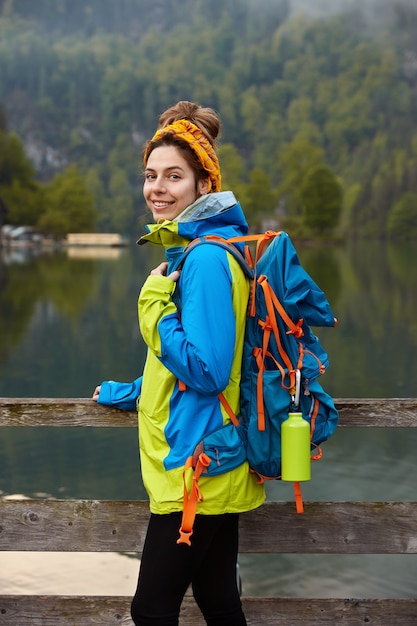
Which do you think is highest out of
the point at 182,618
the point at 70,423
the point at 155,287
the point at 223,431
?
the point at 155,287

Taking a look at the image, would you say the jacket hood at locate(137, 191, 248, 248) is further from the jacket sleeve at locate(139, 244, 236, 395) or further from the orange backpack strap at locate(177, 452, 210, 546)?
the orange backpack strap at locate(177, 452, 210, 546)

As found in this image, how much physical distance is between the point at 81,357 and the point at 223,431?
1834cm

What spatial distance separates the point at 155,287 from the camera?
224 cm

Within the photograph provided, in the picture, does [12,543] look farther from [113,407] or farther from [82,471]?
[82,471]

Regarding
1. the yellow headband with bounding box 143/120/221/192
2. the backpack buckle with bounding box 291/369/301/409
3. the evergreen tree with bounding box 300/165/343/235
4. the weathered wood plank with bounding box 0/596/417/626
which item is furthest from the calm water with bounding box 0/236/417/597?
A: the evergreen tree with bounding box 300/165/343/235

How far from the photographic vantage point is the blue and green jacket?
216 centimetres

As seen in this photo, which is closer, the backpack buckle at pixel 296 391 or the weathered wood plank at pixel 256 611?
the backpack buckle at pixel 296 391

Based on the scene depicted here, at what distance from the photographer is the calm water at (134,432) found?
6824 millimetres

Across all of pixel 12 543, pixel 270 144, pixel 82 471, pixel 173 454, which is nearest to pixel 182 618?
pixel 12 543

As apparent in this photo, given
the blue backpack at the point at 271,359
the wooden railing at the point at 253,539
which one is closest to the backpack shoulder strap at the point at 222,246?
the blue backpack at the point at 271,359

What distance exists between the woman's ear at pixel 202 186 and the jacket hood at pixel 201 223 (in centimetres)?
11

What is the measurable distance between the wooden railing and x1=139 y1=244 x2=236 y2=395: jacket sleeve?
834 millimetres

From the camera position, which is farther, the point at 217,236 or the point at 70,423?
the point at 70,423

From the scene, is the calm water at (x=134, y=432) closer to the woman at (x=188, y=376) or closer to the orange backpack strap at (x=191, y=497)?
the woman at (x=188, y=376)
